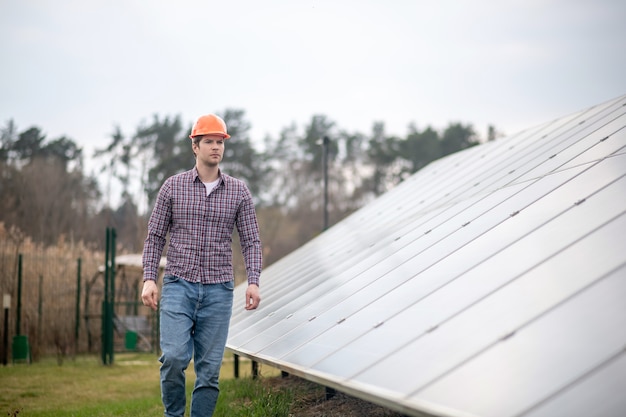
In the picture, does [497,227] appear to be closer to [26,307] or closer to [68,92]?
[26,307]

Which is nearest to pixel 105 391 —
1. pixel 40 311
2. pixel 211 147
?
pixel 40 311

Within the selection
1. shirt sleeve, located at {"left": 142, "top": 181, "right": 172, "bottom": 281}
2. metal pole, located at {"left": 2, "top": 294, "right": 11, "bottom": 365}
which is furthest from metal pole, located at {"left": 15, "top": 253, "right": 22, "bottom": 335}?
shirt sleeve, located at {"left": 142, "top": 181, "right": 172, "bottom": 281}

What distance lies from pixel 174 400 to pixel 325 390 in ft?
8.21

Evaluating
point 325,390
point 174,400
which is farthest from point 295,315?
point 174,400

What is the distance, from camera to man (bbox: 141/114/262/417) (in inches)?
181

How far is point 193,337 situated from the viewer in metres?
4.84

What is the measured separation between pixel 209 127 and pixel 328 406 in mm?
2828

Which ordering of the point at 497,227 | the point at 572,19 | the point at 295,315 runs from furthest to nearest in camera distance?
the point at 572,19 → the point at 295,315 → the point at 497,227

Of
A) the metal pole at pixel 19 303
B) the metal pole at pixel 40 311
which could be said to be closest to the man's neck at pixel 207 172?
the metal pole at pixel 19 303

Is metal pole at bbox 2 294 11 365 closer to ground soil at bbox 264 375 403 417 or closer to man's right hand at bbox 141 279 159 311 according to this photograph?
ground soil at bbox 264 375 403 417

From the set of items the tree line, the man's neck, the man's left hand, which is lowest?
the man's left hand

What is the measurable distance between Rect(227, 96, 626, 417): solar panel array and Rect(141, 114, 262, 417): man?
530mm

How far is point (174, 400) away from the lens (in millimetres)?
4605

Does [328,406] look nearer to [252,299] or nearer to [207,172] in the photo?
[252,299]
